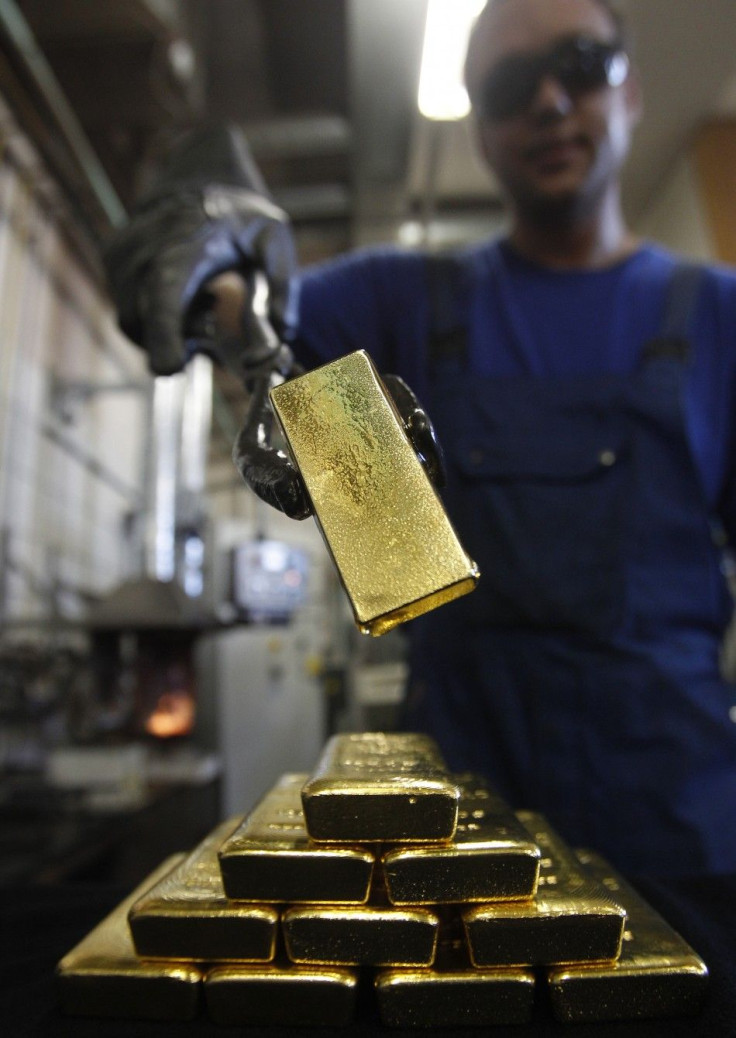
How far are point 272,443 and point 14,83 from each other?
8.34ft

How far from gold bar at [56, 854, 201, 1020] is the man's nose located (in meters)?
0.99

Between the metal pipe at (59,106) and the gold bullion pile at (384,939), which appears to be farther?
the metal pipe at (59,106)

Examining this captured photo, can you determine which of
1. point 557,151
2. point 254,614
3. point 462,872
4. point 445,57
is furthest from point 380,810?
point 254,614

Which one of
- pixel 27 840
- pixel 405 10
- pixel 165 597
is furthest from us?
pixel 165 597

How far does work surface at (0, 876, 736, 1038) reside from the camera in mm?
363

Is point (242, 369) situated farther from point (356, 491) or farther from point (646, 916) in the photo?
point (646, 916)

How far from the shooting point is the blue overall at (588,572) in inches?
31.7

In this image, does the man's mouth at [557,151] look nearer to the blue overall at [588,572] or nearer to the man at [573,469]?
the man at [573,469]

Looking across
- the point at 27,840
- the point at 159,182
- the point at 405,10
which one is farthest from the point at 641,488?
the point at 405,10

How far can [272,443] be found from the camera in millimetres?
457

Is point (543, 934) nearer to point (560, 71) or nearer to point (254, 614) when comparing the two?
point (560, 71)

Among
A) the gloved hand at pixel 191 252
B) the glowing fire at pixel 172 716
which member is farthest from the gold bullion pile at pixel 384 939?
the glowing fire at pixel 172 716

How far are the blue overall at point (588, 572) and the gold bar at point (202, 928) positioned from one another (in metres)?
0.50

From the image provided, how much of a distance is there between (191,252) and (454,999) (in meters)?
0.60
